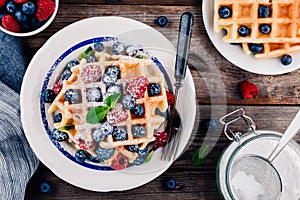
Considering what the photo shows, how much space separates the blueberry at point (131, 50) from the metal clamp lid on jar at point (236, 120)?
1.05 ft

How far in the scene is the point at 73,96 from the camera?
142 centimetres

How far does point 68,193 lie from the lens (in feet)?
5.46

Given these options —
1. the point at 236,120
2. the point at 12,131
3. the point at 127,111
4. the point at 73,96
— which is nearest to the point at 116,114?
the point at 127,111

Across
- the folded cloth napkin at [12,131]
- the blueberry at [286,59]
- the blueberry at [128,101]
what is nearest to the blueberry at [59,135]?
the folded cloth napkin at [12,131]

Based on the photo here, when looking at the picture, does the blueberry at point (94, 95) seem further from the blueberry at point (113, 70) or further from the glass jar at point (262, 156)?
the glass jar at point (262, 156)

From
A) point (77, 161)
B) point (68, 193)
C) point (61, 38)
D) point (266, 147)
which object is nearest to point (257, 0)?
point (266, 147)

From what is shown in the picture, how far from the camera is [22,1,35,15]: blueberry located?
4.96 ft

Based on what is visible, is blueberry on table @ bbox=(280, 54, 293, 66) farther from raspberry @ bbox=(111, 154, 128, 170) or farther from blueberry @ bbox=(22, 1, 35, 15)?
blueberry @ bbox=(22, 1, 35, 15)

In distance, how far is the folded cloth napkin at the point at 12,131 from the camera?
1513 millimetres

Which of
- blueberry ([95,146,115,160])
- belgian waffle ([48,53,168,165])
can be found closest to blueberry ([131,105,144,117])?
belgian waffle ([48,53,168,165])

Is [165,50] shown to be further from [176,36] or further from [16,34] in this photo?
[16,34]

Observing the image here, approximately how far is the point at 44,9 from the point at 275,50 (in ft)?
2.16

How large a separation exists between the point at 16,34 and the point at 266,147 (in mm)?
770

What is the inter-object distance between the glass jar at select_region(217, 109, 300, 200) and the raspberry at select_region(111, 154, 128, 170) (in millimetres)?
282
